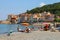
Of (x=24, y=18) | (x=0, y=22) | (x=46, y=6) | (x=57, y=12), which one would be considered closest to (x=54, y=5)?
(x=46, y=6)

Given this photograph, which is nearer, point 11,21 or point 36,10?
point 11,21

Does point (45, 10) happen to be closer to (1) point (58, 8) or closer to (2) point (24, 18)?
(1) point (58, 8)

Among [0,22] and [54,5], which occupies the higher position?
[54,5]

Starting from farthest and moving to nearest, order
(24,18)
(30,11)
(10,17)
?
(30,11)
(10,17)
(24,18)

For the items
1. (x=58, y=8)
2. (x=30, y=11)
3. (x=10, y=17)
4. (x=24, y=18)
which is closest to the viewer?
(x=24, y=18)

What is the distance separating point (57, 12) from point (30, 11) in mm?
36740

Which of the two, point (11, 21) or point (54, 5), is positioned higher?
point (54, 5)

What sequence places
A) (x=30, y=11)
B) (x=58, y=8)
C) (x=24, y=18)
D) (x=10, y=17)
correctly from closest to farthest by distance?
(x=24, y=18)
(x=58, y=8)
(x=10, y=17)
(x=30, y=11)

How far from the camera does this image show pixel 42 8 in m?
188

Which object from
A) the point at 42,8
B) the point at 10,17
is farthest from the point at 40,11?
the point at 10,17

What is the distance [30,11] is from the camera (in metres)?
196

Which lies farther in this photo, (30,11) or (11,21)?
(30,11)

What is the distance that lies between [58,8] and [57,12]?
4938mm

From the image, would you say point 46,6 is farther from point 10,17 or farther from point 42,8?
point 10,17
